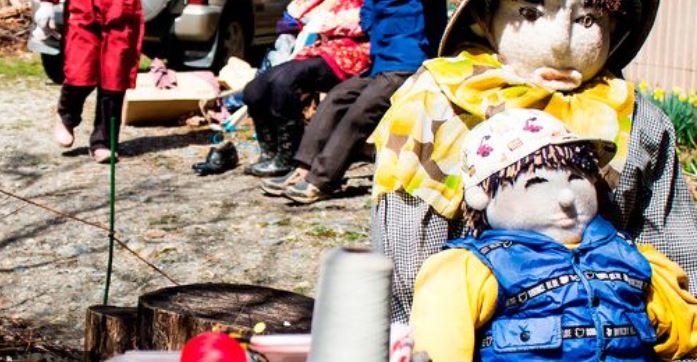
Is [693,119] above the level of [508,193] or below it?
below

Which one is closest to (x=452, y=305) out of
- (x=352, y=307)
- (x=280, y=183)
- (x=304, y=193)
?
(x=352, y=307)

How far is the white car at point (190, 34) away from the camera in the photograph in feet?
34.7

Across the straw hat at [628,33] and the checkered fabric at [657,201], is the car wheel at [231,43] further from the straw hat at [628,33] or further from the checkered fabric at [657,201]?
the checkered fabric at [657,201]

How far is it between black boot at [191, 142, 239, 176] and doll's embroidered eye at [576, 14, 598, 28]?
15.8ft

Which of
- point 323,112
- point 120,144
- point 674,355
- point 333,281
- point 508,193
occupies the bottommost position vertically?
point 120,144

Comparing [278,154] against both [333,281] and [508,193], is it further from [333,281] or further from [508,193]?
[333,281]

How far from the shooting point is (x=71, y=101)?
827 centimetres

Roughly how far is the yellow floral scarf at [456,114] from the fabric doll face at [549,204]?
0.97ft

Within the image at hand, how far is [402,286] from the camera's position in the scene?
346 centimetres

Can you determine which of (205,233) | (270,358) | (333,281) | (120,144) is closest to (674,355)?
(270,358)

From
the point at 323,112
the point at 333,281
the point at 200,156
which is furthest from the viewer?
the point at 200,156

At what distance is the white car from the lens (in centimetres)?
1059

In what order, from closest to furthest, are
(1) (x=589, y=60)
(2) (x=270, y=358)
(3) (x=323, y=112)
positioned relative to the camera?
(2) (x=270, y=358) → (1) (x=589, y=60) → (3) (x=323, y=112)

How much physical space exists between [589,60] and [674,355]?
81 centimetres
